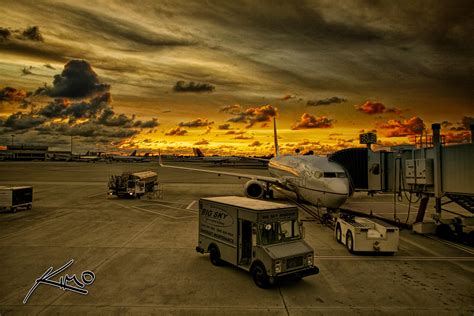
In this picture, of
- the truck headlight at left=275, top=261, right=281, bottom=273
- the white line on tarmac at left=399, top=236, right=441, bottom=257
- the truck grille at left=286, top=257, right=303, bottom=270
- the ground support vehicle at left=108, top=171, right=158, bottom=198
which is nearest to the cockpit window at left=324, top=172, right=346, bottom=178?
the white line on tarmac at left=399, top=236, right=441, bottom=257

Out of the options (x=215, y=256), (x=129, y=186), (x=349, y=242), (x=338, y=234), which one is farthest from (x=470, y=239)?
(x=129, y=186)

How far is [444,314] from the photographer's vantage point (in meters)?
9.56

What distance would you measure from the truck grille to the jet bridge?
11227 millimetres

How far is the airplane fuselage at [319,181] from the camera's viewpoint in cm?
2175

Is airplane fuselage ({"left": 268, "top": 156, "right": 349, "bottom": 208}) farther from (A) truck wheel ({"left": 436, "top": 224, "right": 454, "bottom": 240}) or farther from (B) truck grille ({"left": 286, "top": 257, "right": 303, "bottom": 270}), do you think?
(B) truck grille ({"left": 286, "top": 257, "right": 303, "bottom": 270})

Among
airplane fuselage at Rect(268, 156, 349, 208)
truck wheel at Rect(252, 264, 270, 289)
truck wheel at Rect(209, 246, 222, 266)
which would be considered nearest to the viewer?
truck wheel at Rect(252, 264, 270, 289)

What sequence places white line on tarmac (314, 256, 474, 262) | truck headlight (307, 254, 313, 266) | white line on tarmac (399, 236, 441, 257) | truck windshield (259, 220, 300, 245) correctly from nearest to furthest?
1. truck windshield (259, 220, 300, 245)
2. truck headlight (307, 254, 313, 266)
3. white line on tarmac (314, 256, 474, 262)
4. white line on tarmac (399, 236, 441, 257)

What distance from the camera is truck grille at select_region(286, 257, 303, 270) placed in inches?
432

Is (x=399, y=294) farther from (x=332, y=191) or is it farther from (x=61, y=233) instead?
(x=61, y=233)

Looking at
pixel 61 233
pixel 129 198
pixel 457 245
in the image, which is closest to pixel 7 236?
pixel 61 233

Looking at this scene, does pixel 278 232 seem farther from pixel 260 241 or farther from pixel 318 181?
pixel 318 181

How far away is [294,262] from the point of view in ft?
36.6

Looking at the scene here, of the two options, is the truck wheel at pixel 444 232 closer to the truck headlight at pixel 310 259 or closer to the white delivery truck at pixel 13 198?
the truck headlight at pixel 310 259

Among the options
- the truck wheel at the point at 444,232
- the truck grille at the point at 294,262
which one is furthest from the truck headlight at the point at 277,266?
the truck wheel at the point at 444,232
